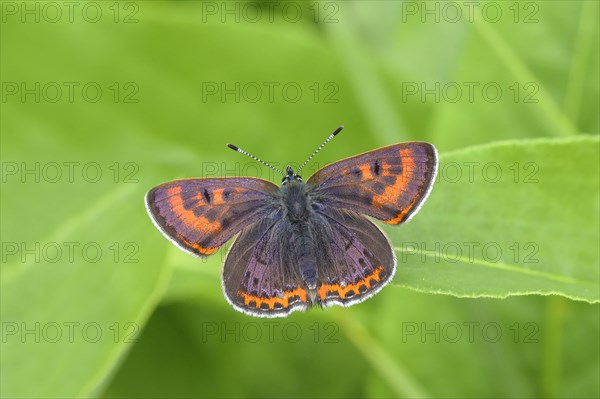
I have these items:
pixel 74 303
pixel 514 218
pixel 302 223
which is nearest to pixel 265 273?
pixel 302 223

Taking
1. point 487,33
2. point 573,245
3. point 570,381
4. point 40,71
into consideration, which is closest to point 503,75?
point 487,33

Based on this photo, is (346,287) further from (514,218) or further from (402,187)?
(514,218)

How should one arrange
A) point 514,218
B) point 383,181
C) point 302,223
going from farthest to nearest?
point 302,223 → point 383,181 → point 514,218

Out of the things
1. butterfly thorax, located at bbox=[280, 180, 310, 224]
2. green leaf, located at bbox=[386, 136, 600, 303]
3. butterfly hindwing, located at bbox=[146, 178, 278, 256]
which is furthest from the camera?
butterfly thorax, located at bbox=[280, 180, 310, 224]

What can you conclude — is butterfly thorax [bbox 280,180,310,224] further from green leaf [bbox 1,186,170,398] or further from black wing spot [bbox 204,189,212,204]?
green leaf [bbox 1,186,170,398]

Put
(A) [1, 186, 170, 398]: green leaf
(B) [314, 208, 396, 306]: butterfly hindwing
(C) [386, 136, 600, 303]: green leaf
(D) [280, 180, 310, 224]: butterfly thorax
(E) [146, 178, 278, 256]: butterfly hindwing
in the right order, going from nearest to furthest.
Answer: (C) [386, 136, 600, 303]: green leaf, (A) [1, 186, 170, 398]: green leaf, (B) [314, 208, 396, 306]: butterfly hindwing, (E) [146, 178, 278, 256]: butterfly hindwing, (D) [280, 180, 310, 224]: butterfly thorax

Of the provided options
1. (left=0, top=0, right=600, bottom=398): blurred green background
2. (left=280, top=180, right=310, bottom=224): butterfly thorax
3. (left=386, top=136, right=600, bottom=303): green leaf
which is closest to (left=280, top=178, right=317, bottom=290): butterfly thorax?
(left=280, top=180, right=310, bottom=224): butterfly thorax

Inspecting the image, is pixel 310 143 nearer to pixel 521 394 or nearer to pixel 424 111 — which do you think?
pixel 424 111
